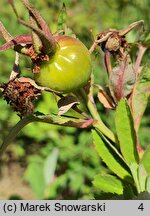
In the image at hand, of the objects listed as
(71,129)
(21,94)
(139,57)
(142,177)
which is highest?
(71,129)

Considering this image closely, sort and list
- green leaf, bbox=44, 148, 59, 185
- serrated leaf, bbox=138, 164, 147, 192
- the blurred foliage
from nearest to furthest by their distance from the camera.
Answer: serrated leaf, bbox=138, 164, 147, 192
green leaf, bbox=44, 148, 59, 185
the blurred foliage

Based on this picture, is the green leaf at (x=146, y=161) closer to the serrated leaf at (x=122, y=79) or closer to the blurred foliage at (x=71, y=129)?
the serrated leaf at (x=122, y=79)

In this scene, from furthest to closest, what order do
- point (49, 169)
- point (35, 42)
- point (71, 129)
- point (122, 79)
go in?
1. point (71, 129)
2. point (49, 169)
3. point (122, 79)
4. point (35, 42)

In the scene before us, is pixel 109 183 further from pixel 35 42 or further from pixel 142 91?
pixel 35 42

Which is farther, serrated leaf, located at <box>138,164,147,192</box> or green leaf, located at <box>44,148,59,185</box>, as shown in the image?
green leaf, located at <box>44,148,59,185</box>

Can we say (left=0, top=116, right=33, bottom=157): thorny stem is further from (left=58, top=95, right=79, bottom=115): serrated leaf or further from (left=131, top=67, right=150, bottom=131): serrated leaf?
(left=131, top=67, right=150, bottom=131): serrated leaf

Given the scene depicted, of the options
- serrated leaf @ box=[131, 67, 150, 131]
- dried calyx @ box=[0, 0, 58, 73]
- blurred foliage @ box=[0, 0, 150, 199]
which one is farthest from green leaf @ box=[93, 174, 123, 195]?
blurred foliage @ box=[0, 0, 150, 199]

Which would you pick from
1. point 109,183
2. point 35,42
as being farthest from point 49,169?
point 35,42
